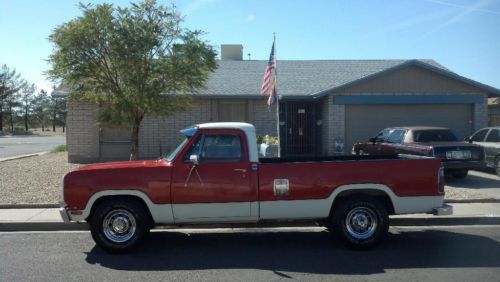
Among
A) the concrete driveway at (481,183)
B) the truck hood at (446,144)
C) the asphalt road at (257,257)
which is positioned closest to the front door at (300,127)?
the concrete driveway at (481,183)

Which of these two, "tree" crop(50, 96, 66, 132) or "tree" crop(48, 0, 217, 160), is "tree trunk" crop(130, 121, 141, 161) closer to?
"tree" crop(48, 0, 217, 160)

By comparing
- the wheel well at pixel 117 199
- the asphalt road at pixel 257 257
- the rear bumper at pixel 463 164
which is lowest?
the asphalt road at pixel 257 257

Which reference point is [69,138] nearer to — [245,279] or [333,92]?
[333,92]

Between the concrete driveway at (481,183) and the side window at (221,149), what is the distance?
23.5 ft

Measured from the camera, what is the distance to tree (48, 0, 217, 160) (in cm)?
1232

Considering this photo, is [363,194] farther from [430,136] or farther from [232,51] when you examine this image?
[232,51]

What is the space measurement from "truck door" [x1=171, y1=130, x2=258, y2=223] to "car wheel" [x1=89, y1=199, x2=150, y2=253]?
0.53 meters

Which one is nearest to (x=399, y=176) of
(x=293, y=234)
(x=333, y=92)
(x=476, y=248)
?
(x=476, y=248)

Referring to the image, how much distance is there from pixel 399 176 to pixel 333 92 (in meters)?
11.8

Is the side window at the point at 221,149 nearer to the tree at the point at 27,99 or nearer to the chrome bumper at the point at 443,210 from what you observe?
the chrome bumper at the point at 443,210

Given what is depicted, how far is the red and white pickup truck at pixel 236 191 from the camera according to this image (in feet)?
23.5

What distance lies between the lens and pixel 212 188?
717 centimetres

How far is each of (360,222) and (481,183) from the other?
8.00 meters

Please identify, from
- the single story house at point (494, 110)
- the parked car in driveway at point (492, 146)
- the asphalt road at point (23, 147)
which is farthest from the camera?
the single story house at point (494, 110)
